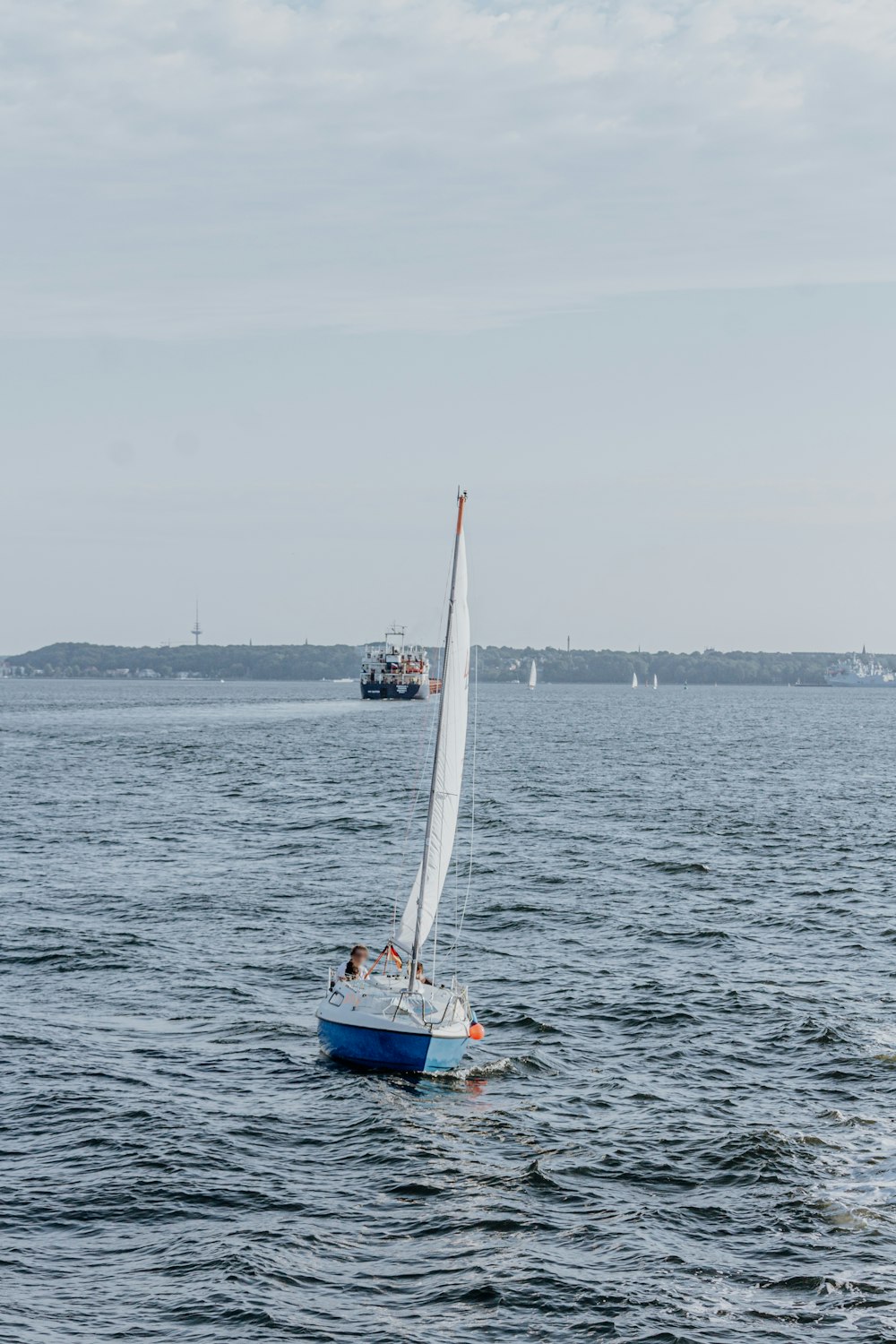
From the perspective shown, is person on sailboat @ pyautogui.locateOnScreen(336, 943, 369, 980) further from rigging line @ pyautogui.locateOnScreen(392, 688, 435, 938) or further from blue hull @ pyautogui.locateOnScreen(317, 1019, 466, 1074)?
rigging line @ pyautogui.locateOnScreen(392, 688, 435, 938)

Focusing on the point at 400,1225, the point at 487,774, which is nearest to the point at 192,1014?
the point at 400,1225

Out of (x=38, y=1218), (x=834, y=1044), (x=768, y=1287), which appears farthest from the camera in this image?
(x=834, y=1044)

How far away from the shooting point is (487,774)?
10981 cm

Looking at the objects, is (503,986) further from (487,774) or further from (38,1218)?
(487,774)

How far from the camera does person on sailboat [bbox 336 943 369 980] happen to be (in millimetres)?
32812

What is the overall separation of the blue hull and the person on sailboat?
58.1 inches

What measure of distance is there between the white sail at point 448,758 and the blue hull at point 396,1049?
2.48m

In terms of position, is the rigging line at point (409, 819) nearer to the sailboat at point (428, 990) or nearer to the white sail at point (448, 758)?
the white sail at point (448, 758)

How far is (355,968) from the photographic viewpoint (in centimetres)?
3306

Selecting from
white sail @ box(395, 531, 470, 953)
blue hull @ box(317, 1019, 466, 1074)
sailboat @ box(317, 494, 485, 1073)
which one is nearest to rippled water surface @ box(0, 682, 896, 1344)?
blue hull @ box(317, 1019, 466, 1074)

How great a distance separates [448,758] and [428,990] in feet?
17.9

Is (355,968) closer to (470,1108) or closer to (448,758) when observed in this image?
(470,1108)

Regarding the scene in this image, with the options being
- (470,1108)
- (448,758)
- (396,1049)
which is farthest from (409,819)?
(470,1108)

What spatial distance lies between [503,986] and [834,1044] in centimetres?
996
